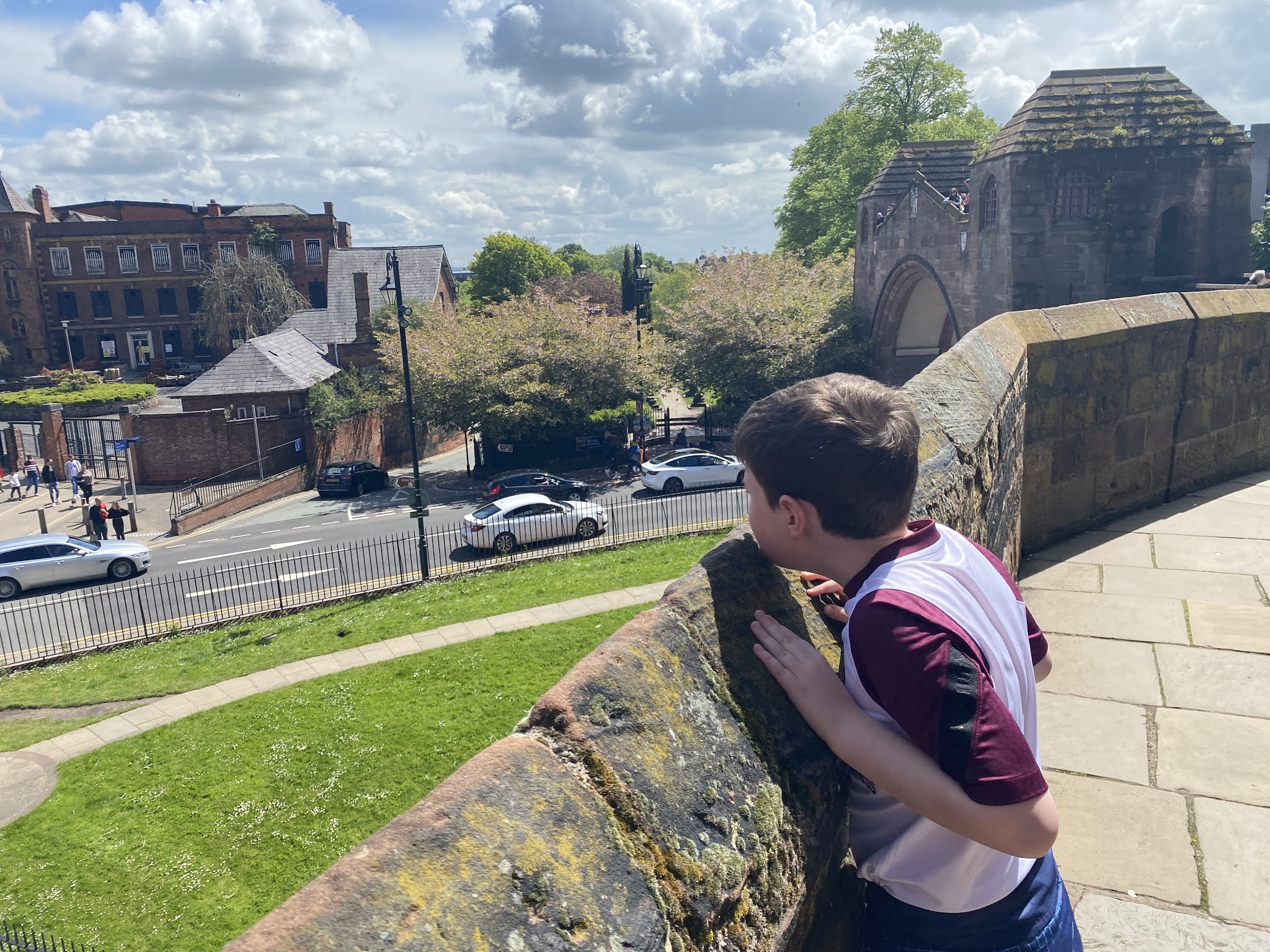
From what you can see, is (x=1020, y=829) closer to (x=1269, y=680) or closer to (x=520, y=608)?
(x=1269, y=680)

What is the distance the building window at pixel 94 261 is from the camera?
5741 cm

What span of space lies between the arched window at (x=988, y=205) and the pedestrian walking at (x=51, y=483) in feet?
104

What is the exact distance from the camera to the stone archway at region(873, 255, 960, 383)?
108ft

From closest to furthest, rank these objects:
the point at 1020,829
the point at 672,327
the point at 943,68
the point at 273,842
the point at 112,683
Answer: the point at 1020,829 → the point at 273,842 → the point at 112,683 → the point at 672,327 → the point at 943,68

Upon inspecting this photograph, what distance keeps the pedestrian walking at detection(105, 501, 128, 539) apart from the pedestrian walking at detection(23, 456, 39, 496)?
9902mm

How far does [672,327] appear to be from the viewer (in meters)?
37.6

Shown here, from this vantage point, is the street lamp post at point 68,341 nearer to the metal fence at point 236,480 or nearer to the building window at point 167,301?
the building window at point 167,301

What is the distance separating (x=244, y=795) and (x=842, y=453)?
9996 mm

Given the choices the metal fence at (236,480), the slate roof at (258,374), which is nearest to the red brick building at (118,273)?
the slate roof at (258,374)

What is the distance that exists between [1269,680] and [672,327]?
113 ft

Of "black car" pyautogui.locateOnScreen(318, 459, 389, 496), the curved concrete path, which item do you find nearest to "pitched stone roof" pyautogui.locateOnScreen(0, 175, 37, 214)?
"black car" pyautogui.locateOnScreen(318, 459, 389, 496)

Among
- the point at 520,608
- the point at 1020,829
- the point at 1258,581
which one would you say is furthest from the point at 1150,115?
the point at 1020,829

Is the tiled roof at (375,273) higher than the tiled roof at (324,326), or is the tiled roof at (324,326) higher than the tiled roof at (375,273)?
the tiled roof at (375,273)

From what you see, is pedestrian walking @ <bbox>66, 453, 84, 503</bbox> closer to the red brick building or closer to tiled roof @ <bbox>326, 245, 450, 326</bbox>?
tiled roof @ <bbox>326, 245, 450, 326</bbox>
